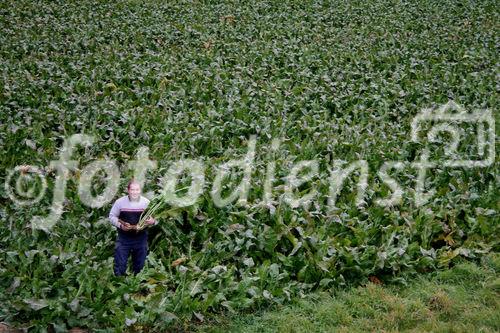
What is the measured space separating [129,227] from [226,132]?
15.6 ft

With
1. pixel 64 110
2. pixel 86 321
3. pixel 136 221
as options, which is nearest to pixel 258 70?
pixel 64 110

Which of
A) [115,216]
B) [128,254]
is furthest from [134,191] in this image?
[128,254]

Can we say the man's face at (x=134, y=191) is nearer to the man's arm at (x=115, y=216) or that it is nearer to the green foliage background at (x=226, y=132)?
the man's arm at (x=115, y=216)

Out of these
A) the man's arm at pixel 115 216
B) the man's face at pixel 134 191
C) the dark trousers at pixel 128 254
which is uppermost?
the man's face at pixel 134 191

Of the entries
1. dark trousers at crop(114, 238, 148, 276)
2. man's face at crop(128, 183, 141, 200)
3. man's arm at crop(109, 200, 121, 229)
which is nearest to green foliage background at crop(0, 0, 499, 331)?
dark trousers at crop(114, 238, 148, 276)

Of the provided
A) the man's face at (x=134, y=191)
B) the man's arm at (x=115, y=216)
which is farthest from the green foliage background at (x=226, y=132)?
the man's face at (x=134, y=191)

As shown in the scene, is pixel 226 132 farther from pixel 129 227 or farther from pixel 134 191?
pixel 129 227

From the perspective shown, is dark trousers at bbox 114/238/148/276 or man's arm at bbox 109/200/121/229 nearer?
man's arm at bbox 109/200/121/229

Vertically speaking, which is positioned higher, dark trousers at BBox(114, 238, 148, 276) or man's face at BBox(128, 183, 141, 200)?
man's face at BBox(128, 183, 141, 200)

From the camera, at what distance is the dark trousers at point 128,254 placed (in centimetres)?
695

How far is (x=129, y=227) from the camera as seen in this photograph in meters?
6.77

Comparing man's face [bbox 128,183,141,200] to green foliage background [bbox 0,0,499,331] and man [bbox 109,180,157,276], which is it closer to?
man [bbox 109,180,157,276]

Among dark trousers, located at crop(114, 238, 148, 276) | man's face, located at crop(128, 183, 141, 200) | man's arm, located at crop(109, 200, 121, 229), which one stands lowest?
dark trousers, located at crop(114, 238, 148, 276)

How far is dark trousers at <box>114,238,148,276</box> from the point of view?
274 inches
